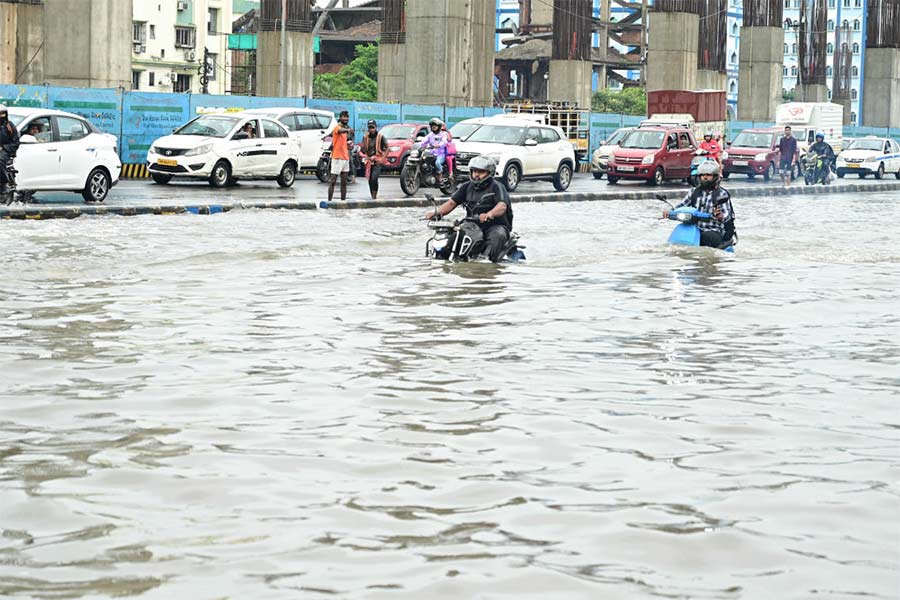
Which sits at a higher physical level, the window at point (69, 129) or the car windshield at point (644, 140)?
the car windshield at point (644, 140)

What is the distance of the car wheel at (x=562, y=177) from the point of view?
38000 millimetres

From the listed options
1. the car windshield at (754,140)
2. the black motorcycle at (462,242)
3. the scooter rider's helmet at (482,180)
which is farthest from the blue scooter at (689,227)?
the car windshield at (754,140)

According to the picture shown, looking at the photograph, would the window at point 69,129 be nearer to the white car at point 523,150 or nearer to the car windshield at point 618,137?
the white car at point 523,150

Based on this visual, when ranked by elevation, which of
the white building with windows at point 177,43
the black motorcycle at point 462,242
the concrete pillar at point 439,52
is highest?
the white building with windows at point 177,43

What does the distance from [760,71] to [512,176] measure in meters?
43.8

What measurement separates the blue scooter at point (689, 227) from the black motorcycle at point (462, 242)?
1810 millimetres

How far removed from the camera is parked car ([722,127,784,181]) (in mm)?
48500

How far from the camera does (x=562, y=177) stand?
38156 mm

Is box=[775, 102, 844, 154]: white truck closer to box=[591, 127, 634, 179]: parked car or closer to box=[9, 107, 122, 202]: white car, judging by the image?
box=[591, 127, 634, 179]: parked car

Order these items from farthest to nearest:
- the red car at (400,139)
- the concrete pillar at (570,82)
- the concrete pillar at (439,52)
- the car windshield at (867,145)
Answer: the concrete pillar at (570,82), the car windshield at (867,145), the concrete pillar at (439,52), the red car at (400,139)

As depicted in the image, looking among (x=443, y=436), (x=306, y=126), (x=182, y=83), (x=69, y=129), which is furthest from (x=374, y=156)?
(x=182, y=83)

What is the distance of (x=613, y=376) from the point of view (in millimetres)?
9930

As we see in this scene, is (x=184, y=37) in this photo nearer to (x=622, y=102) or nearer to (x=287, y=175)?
(x=622, y=102)

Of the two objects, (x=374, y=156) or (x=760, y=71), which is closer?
(x=374, y=156)
